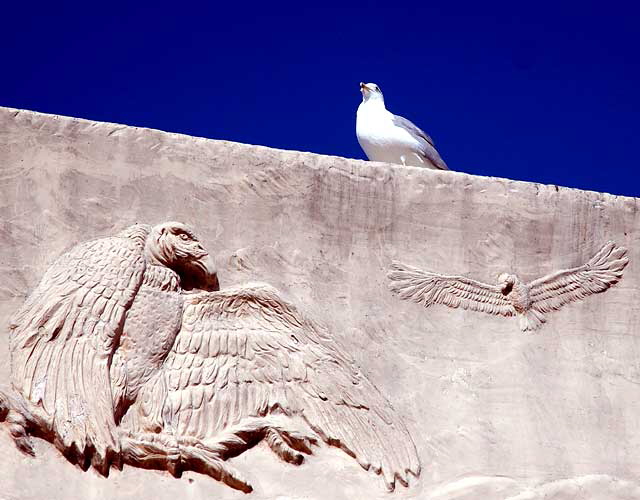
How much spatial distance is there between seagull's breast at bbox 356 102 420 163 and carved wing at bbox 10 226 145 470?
1.86 meters

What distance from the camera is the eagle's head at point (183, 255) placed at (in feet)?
24.3

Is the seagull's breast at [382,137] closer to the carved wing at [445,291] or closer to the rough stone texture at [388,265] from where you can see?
the rough stone texture at [388,265]

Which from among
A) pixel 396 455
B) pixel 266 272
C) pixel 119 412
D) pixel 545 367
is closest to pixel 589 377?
pixel 545 367

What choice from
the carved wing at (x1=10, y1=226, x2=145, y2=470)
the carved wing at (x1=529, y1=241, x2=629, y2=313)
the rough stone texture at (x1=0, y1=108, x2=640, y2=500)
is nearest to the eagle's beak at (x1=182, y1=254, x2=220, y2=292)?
the rough stone texture at (x1=0, y1=108, x2=640, y2=500)

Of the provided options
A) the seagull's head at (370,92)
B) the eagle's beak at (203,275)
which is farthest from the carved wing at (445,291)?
the seagull's head at (370,92)

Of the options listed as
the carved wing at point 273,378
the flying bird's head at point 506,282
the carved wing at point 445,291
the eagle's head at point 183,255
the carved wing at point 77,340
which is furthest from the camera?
the flying bird's head at point 506,282

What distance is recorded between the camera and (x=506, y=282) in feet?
26.4

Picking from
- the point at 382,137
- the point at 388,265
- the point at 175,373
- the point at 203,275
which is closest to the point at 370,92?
the point at 382,137

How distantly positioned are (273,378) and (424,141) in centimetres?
188

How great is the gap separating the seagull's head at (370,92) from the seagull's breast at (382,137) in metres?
0.12

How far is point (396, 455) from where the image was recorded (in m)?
7.43

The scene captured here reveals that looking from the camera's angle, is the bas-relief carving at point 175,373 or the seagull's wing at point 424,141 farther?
the seagull's wing at point 424,141

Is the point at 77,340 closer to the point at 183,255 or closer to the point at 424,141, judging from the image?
the point at 183,255

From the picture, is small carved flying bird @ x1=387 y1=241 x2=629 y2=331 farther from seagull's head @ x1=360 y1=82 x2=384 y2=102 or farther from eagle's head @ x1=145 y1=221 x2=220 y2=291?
seagull's head @ x1=360 y1=82 x2=384 y2=102
